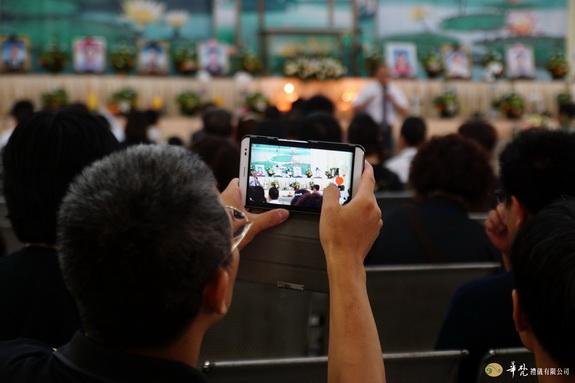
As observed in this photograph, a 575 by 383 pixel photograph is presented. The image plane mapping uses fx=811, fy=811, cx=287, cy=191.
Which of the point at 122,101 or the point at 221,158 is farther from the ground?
the point at 221,158

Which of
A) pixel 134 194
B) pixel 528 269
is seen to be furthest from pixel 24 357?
pixel 528 269

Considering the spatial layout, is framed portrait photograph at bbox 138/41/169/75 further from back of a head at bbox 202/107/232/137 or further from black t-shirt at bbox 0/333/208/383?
black t-shirt at bbox 0/333/208/383

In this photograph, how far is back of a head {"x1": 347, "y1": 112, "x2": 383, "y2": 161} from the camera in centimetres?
452

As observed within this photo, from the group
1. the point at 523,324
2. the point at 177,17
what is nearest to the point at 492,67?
the point at 177,17

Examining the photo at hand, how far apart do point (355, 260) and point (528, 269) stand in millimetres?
264

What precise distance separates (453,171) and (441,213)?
0.20m

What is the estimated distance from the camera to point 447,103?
10641 mm

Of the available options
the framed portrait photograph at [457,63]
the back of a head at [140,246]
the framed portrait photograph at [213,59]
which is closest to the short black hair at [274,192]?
the back of a head at [140,246]

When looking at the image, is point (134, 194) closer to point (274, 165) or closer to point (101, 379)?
point (101, 379)

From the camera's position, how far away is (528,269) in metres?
1.21

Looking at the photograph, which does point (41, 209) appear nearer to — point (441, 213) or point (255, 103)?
point (441, 213)

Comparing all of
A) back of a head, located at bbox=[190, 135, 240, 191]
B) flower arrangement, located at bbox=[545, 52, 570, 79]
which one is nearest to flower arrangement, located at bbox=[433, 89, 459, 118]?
flower arrangement, located at bbox=[545, 52, 570, 79]

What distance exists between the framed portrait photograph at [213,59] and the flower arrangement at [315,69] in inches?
33.9

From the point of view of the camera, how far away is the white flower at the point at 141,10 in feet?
38.2
